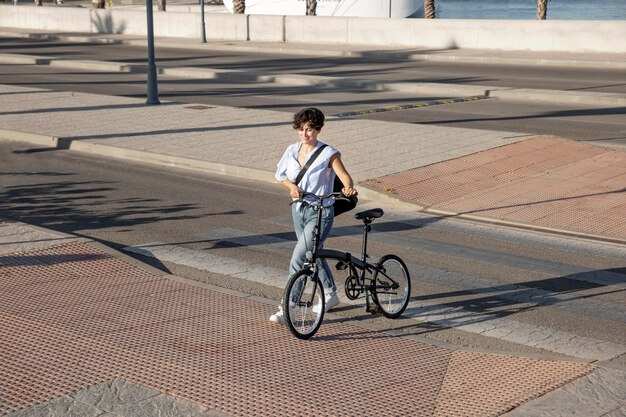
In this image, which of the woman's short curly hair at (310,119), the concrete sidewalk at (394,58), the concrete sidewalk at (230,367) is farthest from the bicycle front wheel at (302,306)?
the concrete sidewalk at (394,58)

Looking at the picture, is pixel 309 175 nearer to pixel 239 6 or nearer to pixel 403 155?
pixel 403 155

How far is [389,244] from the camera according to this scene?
11.5m

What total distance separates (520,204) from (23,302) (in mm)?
7160

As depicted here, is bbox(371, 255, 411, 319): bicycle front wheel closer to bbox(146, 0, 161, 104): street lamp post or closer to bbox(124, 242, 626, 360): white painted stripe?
bbox(124, 242, 626, 360): white painted stripe

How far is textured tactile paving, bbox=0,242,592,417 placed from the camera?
6.71 meters

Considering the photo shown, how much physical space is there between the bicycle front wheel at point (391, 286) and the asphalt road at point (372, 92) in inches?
410

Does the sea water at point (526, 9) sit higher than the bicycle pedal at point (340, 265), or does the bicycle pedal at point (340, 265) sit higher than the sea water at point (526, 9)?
the sea water at point (526, 9)

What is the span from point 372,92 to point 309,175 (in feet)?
64.9

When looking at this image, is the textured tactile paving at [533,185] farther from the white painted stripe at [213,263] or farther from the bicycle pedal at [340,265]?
the bicycle pedal at [340,265]

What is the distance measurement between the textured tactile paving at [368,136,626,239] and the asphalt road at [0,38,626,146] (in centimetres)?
212

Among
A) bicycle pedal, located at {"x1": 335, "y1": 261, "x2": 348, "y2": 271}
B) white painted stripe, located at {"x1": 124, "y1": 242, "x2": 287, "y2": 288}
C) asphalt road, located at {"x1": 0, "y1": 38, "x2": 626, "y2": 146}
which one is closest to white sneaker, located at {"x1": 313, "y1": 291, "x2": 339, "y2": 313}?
bicycle pedal, located at {"x1": 335, "y1": 261, "x2": 348, "y2": 271}

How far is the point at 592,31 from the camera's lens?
116 ft

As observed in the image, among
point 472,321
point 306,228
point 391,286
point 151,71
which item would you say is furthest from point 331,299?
point 151,71

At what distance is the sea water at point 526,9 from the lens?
9731 centimetres
